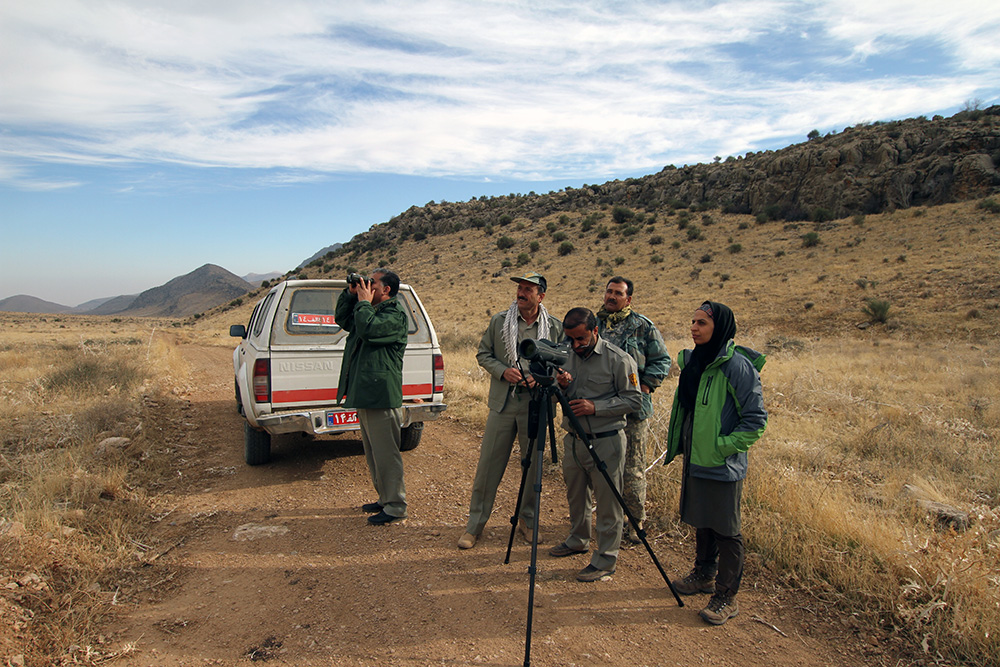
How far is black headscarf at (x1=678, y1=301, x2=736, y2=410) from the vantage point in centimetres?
307

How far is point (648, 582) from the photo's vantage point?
3549 millimetres

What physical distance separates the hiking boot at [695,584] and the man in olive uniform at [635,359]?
24.4 inches

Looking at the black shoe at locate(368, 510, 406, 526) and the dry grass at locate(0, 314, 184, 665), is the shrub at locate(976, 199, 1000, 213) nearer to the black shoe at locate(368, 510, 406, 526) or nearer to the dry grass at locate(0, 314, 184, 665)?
the black shoe at locate(368, 510, 406, 526)

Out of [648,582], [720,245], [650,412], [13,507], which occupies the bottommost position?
[648,582]

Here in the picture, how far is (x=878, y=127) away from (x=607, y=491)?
5173 centimetres

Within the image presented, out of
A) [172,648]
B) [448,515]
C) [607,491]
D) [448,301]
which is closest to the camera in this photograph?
[172,648]

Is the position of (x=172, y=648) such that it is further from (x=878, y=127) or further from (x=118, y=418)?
(x=878, y=127)

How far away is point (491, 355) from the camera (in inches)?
160

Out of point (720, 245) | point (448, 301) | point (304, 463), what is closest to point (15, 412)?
point (304, 463)

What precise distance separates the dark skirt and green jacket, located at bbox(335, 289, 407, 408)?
225 centimetres

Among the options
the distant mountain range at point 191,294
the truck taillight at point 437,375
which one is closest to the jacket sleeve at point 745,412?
the truck taillight at point 437,375

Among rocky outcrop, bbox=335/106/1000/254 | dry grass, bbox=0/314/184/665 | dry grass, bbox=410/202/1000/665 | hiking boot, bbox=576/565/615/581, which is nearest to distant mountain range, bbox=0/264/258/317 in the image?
rocky outcrop, bbox=335/106/1000/254

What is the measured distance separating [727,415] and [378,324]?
2.51 meters

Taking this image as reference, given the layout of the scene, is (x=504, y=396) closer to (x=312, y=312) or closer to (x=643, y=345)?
(x=643, y=345)
